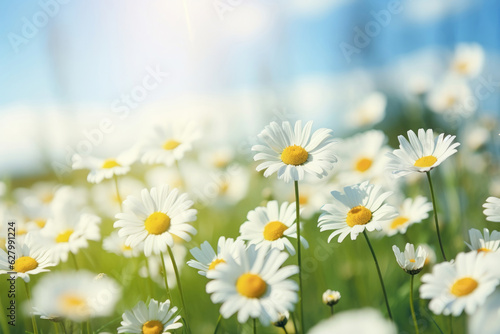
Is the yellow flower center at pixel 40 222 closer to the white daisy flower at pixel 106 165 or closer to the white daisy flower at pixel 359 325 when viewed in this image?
the white daisy flower at pixel 106 165

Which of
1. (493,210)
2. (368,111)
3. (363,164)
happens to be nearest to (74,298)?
(493,210)

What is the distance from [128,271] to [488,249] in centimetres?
107

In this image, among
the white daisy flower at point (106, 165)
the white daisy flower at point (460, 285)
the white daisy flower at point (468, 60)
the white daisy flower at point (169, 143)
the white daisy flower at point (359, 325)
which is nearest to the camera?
the white daisy flower at point (359, 325)

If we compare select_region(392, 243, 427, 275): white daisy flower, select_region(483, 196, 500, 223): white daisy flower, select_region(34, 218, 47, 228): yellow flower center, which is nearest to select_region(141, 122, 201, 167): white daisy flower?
select_region(34, 218, 47, 228): yellow flower center

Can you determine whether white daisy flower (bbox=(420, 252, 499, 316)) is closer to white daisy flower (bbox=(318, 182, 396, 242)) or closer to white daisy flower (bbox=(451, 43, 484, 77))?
white daisy flower (bbox=(318, 182, 396, 242))

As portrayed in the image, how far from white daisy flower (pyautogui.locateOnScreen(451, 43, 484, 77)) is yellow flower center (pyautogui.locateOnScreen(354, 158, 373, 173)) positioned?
98 centimetres

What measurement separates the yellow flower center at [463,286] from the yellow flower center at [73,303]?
67 cm

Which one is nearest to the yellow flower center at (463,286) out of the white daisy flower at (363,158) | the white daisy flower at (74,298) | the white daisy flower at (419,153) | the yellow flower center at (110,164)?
the white daisy flower at (419,153)

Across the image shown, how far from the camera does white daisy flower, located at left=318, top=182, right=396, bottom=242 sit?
0.94m

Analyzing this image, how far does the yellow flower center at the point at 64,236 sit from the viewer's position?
4.04 ft

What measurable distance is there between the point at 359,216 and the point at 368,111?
5.12 feet

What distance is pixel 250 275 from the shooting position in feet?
2.62

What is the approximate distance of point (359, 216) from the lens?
97 centimetres

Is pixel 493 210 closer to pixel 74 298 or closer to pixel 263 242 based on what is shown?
pixel 263 242
